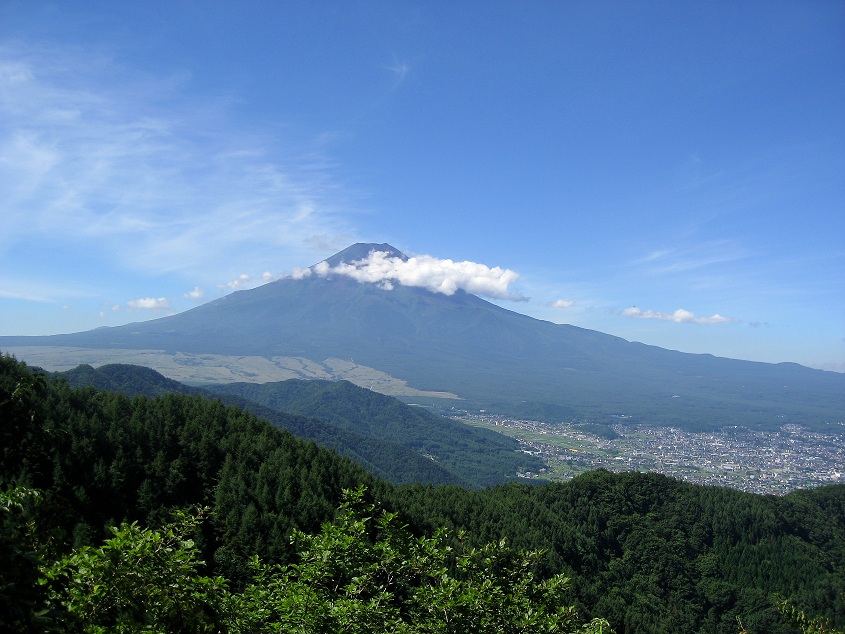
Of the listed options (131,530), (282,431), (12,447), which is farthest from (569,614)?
(282,431)

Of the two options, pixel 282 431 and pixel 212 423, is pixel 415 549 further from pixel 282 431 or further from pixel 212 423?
pixel 282 431

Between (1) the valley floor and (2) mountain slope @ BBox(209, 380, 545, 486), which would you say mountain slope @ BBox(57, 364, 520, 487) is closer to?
(2) mountain slope @ BBox(209, 380, 545, 486)

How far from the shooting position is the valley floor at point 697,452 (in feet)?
374

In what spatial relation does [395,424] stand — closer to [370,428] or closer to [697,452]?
[370,428]

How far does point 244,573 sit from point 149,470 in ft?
32.1

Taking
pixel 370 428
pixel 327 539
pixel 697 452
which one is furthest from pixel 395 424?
pixel 327 539

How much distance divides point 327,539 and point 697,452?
16747 centimetres

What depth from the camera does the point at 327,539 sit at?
6.81m

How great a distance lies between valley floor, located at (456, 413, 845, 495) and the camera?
374 feet

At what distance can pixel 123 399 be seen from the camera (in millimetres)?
33438

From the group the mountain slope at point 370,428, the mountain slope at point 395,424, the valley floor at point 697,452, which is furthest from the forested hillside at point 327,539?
the mountain slope at point 395,424

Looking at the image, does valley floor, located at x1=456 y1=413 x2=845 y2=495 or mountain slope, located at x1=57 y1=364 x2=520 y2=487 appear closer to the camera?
mountain slope, located at x1=57 y1=364 x2=520 y2=487

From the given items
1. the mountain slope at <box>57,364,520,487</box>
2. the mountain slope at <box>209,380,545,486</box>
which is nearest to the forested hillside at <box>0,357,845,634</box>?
the mountain slope at <box>57,364,520,487</box>

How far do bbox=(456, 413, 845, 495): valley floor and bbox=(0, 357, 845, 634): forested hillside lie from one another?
176 ft
